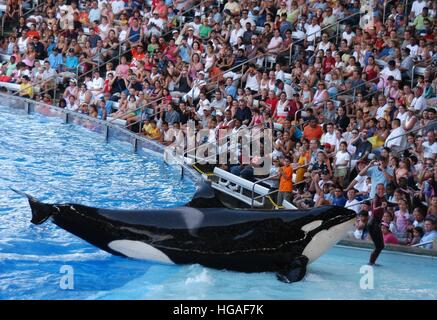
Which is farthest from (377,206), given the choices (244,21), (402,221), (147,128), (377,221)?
(244,21)

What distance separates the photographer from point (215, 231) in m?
11.2

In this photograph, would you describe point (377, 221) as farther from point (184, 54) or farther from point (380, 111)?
point (184, 54)

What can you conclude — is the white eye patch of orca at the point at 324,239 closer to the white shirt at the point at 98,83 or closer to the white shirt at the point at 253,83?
the white shirt at the point at 253,83

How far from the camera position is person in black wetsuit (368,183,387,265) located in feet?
38.2

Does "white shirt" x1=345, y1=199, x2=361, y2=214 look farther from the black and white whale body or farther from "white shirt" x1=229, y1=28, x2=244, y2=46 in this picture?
"white shirt" x1=229, y1=28, x2=244, y2=46

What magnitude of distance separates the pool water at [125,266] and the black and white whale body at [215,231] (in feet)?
0.65

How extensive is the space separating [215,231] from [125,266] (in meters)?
1.24

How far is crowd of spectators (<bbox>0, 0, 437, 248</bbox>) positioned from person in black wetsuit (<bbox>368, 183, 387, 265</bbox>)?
5.2 inches

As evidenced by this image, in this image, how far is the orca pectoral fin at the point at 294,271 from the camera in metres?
11.0

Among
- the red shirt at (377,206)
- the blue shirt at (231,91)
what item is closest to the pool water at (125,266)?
the red shirt at (377,206)

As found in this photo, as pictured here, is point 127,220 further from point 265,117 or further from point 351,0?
point 351,0

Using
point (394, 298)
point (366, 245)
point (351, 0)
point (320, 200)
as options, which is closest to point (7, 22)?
point (351, 0)

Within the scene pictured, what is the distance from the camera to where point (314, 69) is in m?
18.0
